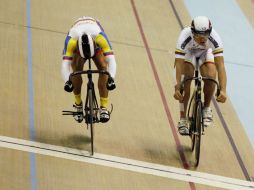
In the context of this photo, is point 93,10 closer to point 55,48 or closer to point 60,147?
point 55,48

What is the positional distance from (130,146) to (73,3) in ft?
14.6

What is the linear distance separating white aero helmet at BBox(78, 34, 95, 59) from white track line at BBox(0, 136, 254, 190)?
112cm

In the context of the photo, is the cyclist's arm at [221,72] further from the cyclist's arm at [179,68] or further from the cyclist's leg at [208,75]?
the cyclist's arm at [179,68]

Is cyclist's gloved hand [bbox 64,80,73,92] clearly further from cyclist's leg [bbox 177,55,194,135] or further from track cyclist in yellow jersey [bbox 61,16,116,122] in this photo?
cyclist's leg [bbox 177,55,194,135]

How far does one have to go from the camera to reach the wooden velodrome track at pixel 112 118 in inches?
241

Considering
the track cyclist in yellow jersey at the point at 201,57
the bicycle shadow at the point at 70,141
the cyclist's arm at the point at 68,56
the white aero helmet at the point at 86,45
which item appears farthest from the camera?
the bicycle shadow at the point at 70,141

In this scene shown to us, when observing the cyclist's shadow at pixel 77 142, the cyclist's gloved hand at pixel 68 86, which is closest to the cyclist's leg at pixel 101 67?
the cyclist's gloved hand at pixel 68 86

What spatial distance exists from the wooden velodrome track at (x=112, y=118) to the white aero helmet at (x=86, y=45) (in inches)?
44.9

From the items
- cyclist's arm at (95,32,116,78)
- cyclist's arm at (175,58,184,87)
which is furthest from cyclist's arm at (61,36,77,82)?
cyclist's arm at (175,58,184,87)

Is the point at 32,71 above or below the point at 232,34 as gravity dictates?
below

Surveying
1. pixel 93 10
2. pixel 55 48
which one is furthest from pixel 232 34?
pixel 55 48

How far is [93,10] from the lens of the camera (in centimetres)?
1035

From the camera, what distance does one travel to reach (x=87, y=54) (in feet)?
19.7

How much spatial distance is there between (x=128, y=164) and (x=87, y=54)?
127 centimetres
